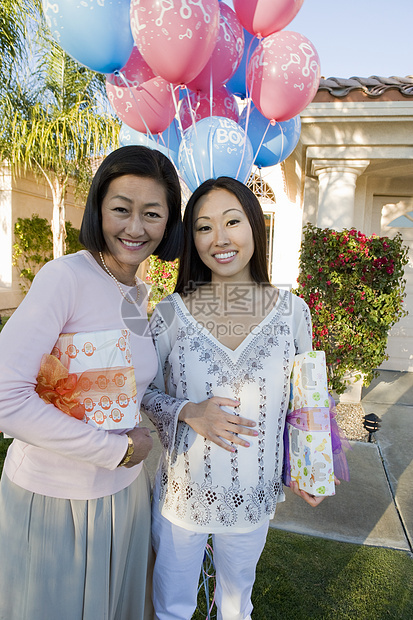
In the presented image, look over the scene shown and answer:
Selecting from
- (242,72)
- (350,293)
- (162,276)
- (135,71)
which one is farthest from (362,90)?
(135,71)

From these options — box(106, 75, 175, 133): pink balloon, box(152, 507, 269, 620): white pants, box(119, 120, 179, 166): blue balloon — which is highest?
box(106, 75, 175, 133): pink balloon

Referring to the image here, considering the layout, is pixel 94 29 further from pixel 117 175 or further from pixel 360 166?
pixel 360 166

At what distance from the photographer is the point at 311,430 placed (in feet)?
4.50

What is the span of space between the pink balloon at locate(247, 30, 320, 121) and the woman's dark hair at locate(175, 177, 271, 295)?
79 cm

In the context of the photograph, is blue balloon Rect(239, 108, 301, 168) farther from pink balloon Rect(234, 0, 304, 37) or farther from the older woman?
the older woman

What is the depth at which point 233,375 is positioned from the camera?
53.4 inches

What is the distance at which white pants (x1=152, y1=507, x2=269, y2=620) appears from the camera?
4.54 ft

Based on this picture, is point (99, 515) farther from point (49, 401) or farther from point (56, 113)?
point (56, 113)

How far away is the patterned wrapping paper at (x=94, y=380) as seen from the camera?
3.44ft

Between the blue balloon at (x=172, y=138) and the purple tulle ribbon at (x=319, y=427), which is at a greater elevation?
the blue balloon at (x=172, y=138)

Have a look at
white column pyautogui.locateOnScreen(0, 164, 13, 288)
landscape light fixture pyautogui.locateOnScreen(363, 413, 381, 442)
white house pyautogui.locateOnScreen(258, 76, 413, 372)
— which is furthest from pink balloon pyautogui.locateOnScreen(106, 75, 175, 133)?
white column pyautogui.locateOnScreen(0, 164, 13, 288)

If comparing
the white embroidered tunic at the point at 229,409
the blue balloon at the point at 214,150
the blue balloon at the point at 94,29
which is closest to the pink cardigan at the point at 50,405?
the white embroidered tunic at the point at 229,409

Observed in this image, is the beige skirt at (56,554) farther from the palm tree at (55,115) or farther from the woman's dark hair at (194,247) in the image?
the palm tree at (55,115)

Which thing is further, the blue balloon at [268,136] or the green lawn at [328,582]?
the blue balloon at [268,136]
